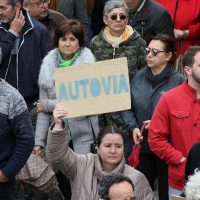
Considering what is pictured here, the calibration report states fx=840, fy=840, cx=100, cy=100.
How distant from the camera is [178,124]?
23.2ft

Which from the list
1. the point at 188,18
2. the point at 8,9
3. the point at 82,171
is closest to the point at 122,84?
Answer: the point at 82,171

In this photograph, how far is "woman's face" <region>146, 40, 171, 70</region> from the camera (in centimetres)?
784

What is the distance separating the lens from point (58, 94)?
7.34m

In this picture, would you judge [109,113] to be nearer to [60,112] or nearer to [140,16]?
[140,16]

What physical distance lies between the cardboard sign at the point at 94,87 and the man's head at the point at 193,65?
0.65 m

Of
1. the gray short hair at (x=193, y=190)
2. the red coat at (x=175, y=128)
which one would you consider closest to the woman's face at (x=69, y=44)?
the red coat at (x=175, y=128)

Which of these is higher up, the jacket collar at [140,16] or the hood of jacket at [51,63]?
the jacket collar at [140,16]

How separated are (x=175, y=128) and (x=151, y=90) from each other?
81 cm

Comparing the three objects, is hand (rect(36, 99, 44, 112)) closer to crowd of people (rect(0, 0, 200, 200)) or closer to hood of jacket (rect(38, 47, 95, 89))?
crowd of people (rect(0, 0, 200, 200))

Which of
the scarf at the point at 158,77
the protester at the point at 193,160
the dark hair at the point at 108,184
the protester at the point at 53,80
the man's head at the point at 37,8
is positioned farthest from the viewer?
the man's head at the point at 37,8

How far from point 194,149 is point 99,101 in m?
1.25

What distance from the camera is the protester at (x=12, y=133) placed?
6.79 metres

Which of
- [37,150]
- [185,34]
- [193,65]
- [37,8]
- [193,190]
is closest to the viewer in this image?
[193,190]

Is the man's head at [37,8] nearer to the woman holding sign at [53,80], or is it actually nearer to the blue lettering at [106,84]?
the woman holding sign at [53,80]
